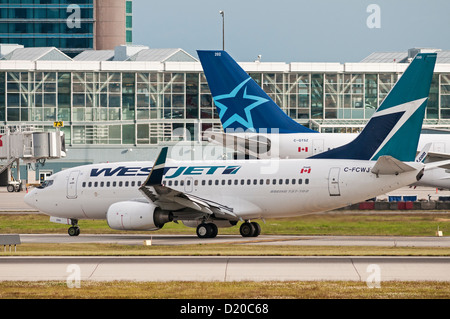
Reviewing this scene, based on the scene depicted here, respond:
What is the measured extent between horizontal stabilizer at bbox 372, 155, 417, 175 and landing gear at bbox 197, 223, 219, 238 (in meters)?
8.06

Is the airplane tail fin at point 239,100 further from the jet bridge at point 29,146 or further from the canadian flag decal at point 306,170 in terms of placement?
the jet bridge at point 29,146

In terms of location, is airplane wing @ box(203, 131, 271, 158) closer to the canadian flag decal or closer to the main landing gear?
the main landing gear

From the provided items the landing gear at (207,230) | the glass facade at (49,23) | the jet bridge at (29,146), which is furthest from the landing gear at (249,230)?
the glass facade at (49,23)

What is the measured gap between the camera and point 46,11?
625 ft

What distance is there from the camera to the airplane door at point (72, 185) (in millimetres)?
42969

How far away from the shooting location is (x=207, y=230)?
3947cm

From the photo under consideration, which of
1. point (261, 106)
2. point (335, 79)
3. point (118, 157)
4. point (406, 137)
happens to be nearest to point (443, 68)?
point (335, 79)

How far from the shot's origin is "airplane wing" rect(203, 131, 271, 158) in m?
41.9

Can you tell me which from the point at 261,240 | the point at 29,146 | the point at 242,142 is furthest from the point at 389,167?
the point at 29,146

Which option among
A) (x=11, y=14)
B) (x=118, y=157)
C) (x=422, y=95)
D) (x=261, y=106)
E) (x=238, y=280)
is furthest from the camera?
(x=11, y=14)

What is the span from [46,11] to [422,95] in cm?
16503
